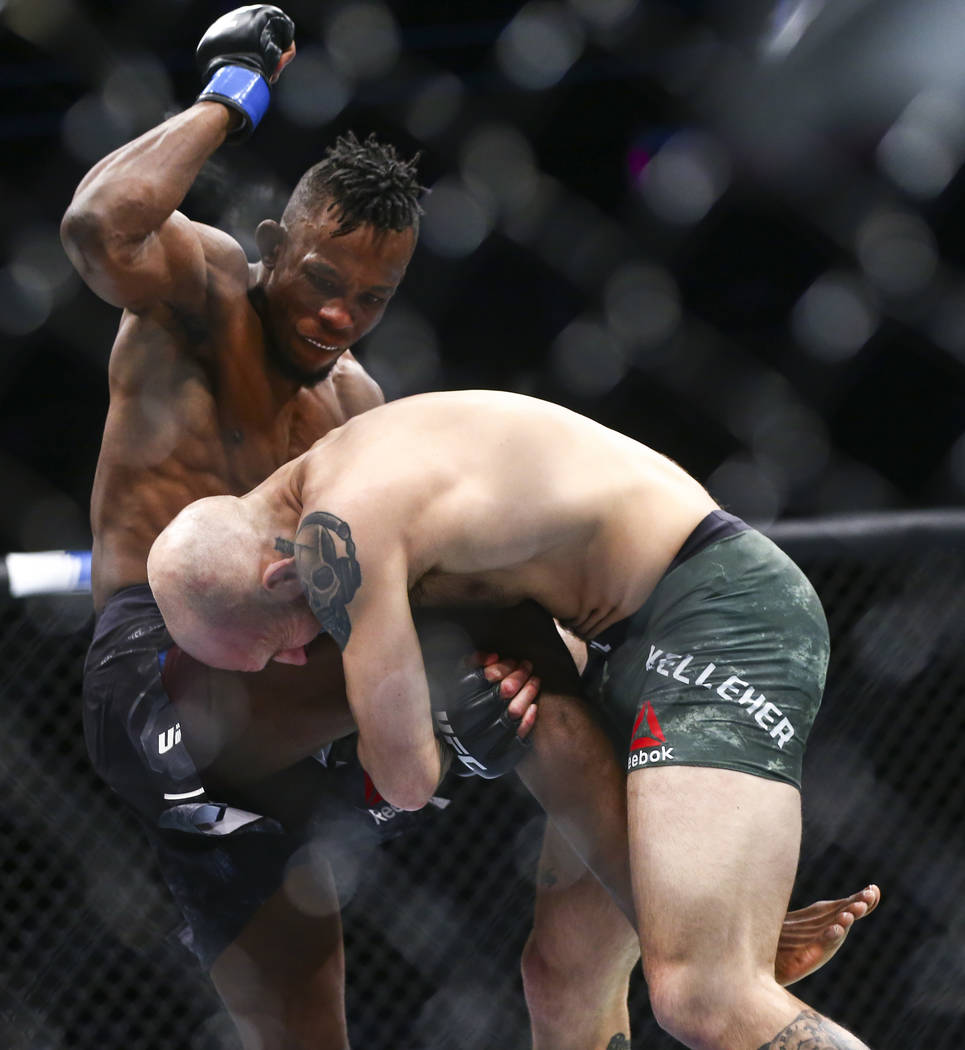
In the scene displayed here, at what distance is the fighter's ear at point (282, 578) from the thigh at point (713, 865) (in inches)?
16.1

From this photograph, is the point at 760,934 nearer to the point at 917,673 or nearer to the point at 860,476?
the point at 917,673

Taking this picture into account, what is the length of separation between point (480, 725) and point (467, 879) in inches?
50.3

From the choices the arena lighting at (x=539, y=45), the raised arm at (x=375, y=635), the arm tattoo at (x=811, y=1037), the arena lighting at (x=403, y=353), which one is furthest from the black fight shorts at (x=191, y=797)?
the arena lighting at (x=539, y=45)

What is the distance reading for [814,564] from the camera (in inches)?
95.0

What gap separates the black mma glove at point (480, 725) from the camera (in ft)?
4.11

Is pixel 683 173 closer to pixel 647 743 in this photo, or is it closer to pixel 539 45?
pixel 539 45

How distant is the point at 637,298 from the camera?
2885 mm

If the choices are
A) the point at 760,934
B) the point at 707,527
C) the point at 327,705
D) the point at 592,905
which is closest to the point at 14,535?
the point at 327,705

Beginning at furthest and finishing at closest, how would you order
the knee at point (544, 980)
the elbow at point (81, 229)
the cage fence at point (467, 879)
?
the cage fence at point (467, 879), the knee at point (544, 980), the elbow at point (81, 229)

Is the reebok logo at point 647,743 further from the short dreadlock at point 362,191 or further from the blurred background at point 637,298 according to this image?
the blurred background at point 637,298

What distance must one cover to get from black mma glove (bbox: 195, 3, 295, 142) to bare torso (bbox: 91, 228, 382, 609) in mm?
212

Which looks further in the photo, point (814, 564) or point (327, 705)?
point (814, 564)

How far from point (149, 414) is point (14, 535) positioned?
124 cm

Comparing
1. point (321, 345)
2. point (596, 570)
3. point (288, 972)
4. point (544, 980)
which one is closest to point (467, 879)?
point (288, 972)
